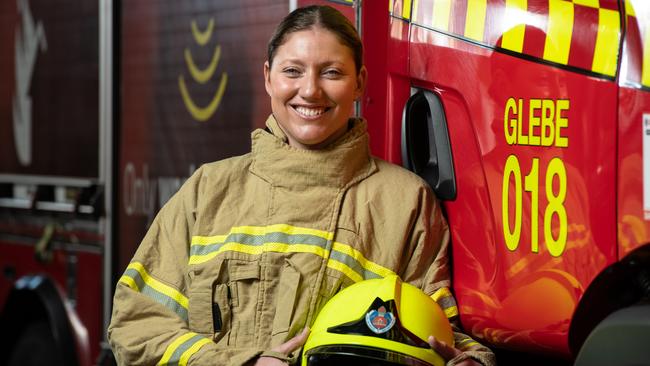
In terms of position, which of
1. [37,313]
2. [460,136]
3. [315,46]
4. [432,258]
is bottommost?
[37,313]

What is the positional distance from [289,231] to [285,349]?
356mm

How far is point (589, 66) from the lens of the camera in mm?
2533

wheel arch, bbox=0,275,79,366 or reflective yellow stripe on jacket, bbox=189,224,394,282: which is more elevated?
reflective yellow stripe on jacket, bbox=189,224,394,282

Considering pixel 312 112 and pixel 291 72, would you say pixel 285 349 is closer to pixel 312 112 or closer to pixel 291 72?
pixel 312 112

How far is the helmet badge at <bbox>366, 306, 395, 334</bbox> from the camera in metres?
2.52

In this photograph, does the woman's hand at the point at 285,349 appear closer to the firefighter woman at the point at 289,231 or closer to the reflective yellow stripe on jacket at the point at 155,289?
the firefighter woman at the point at 289,231

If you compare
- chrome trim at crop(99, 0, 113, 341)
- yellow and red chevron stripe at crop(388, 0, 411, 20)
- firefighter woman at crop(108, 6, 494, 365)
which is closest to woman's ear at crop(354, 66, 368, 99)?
firefighter woman at crop(108, 6, 494, 365)

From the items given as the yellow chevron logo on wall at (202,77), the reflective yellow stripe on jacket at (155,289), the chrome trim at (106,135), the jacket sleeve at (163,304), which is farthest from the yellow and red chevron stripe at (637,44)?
the chrome trim at (106,135)

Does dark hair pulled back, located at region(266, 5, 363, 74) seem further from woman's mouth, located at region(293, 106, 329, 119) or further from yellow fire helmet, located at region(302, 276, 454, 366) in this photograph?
yellow fire helmet, located at region(302, 276, 454, 366)

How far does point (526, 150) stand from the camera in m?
2.70

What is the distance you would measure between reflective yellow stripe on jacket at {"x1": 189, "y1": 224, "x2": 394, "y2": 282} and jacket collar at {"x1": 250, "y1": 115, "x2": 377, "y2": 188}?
0.13 metres

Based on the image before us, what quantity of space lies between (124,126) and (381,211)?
1957 millimetres

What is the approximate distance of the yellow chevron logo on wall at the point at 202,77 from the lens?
4043mm

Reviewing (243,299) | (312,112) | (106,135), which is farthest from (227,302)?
(106,135)
